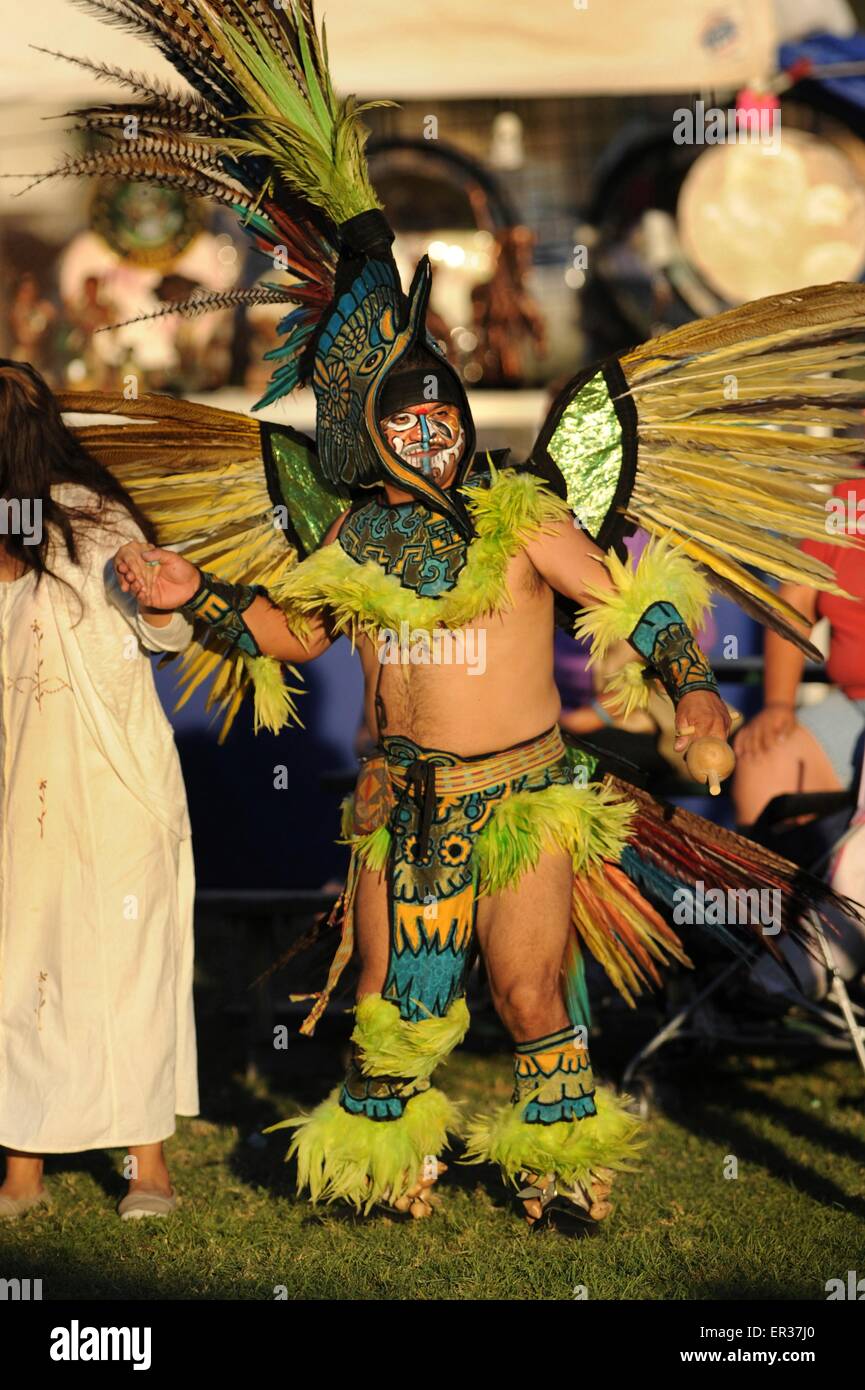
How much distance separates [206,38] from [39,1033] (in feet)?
7.25

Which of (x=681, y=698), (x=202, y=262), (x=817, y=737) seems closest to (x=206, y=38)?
(x=681, y=698)

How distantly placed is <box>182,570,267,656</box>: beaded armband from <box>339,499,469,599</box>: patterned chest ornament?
27 cm

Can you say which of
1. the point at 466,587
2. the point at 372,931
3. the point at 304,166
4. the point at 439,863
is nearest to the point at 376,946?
the point at 372,931

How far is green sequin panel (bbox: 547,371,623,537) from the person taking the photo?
397 cm

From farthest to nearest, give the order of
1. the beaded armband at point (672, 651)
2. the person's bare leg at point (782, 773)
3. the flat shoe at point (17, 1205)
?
the person's bare leg at point (782, 773) → the flat shoe at point (17, 1205) → the beaded armband at point (672, 651)

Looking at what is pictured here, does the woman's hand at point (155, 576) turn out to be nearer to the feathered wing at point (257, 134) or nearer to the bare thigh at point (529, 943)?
the feathered wing at point (257, 134)

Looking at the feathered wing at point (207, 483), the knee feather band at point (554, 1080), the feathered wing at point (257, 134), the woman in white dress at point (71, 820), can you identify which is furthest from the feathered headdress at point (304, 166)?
the knee feather band at point (554, 1080)

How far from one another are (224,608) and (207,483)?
0.45 m

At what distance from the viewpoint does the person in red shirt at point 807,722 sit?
5082 millimetres

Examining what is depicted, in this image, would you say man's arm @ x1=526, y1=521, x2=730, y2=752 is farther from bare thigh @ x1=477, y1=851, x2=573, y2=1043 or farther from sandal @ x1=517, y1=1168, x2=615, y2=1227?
sandal @ x1=517, y1=1168, x2=615, y2=1227

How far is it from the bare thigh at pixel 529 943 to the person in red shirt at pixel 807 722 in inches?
58.6

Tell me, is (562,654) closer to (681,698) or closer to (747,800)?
(747,800)

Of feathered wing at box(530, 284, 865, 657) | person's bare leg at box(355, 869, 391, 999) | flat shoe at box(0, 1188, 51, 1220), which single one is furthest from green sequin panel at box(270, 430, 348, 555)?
flat shoe at box(0, 1188, 51, 1220)

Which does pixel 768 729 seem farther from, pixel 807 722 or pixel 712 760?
pixel 712 760
